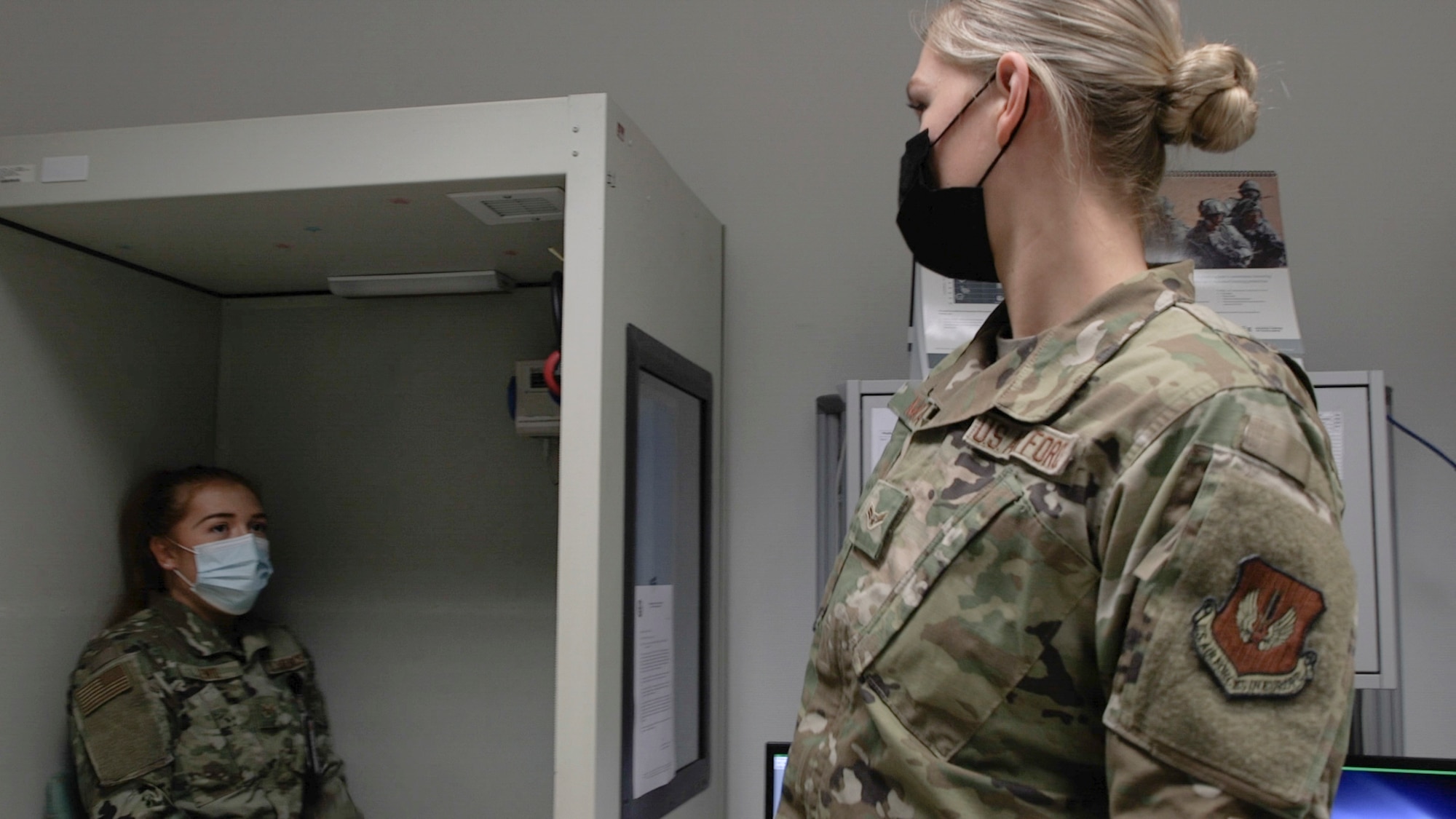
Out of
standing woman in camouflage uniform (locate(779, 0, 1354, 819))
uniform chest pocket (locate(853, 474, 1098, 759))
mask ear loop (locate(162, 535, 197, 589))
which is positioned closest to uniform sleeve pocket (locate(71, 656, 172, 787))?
mask ear loop (locate(162, 535, 197, 589))

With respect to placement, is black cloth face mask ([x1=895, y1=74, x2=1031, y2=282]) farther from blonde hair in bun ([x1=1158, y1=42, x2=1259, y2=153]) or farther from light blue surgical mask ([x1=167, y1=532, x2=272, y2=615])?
light blue surgical mask ([x1=167, y1=532, x2=272, y2=615])

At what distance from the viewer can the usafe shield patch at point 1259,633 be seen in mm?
650

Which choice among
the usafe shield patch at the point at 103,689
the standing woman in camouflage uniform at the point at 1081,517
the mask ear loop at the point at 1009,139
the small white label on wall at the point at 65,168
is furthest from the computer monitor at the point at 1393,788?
the small white label on wall at the point at 65,168

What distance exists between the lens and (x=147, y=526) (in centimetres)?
185

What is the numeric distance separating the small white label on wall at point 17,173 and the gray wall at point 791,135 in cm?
68

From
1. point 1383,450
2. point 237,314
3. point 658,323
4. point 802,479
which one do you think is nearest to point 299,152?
point 658,323

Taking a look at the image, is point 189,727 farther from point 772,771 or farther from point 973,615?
point 973,615

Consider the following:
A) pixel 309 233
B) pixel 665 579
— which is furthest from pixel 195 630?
pixel 665 579

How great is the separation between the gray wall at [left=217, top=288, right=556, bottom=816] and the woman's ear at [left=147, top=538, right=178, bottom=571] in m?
0.28

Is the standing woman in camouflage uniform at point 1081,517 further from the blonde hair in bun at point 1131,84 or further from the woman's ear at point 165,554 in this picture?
the woman's ear at point 165,554

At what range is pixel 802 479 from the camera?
1.93 metres

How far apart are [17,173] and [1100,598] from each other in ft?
5.06

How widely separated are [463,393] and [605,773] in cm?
91

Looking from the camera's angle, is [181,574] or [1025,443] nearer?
[1025,443]
